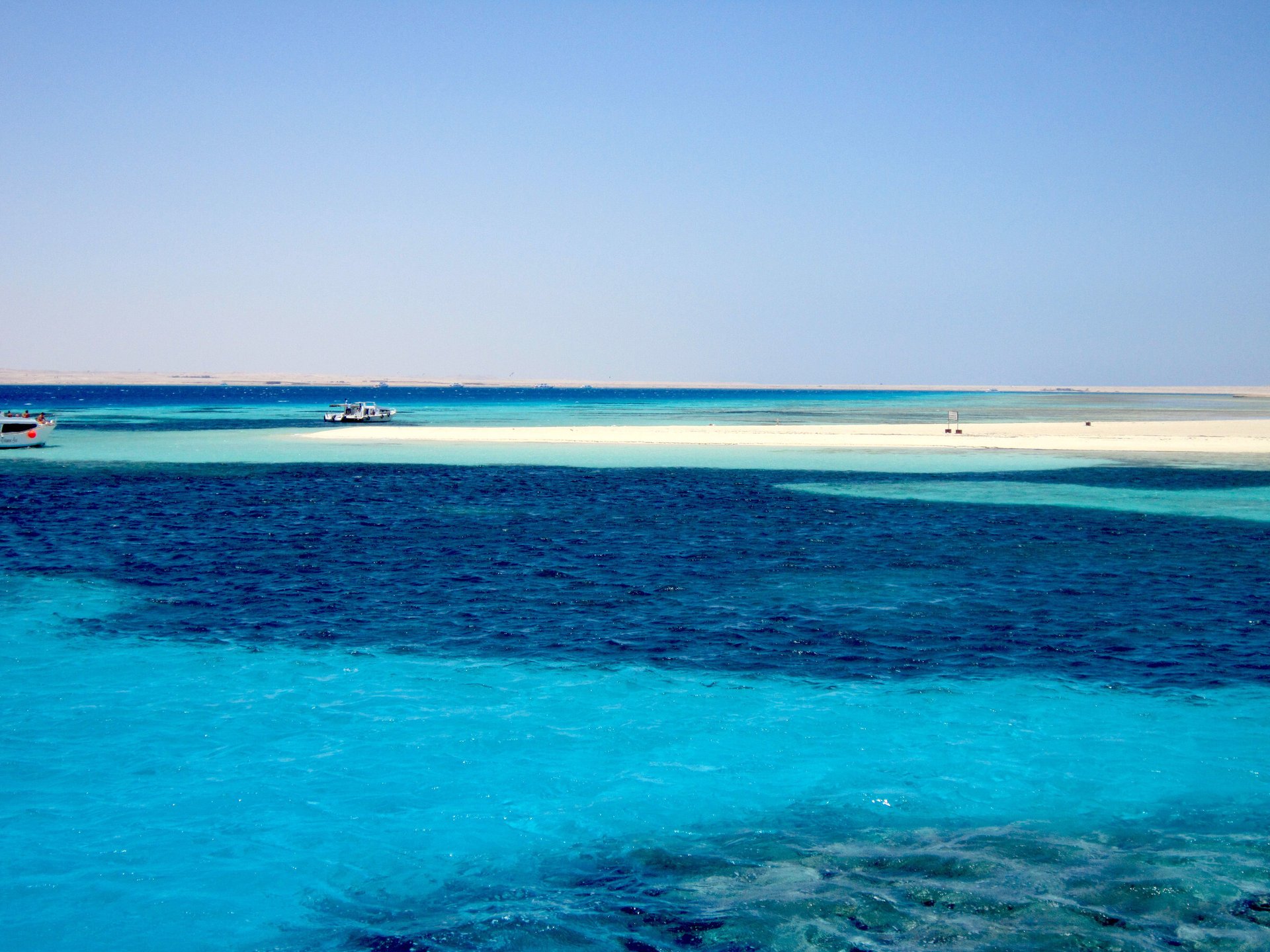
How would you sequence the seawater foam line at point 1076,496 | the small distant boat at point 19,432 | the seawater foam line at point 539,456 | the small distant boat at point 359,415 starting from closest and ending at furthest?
the seawater foam line at point 1076,496 < the seawater foam line at point 539,456 < the small distant boat at point 19,432 < the small distant boat at point 359,415

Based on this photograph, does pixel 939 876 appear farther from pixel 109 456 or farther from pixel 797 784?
pixel 109 456

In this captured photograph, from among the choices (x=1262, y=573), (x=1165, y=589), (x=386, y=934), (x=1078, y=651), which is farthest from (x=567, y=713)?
(x=1262, y=573)

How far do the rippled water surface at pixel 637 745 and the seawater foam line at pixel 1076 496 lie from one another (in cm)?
659

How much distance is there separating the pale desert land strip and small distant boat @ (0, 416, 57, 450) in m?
17.3

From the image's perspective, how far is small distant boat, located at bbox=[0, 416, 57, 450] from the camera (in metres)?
59.7

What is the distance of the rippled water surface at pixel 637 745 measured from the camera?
8.69 meters

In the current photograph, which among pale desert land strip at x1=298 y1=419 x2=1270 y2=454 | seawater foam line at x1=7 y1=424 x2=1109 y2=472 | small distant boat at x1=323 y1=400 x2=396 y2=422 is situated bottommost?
seawater foam line at x1=7 y1=424 x2=1109 y2=472

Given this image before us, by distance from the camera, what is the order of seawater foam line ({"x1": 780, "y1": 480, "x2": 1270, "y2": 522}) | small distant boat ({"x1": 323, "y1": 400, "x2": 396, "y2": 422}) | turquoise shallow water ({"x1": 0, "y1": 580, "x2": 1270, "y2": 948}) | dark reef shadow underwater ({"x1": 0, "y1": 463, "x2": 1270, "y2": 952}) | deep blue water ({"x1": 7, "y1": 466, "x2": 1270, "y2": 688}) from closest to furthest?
dark reef shadow underwater ({"x1": 0, "y1": 463, "x2": 1270, "y2": 952})
turquoise shallow water ({"x1": 0, "y1": 580, "x2": 1270, "y2": 948})
deep blue water ({"x1": 7, "y1": 466, "x2": 1270, "y2": 688})
seawater foam line ({"x1": 780, "y1": 480, "x2": 1270, "y2": 522})
small distant boat ({"x1": 323, "y1": 400, "x2": 396, "y2": 422})

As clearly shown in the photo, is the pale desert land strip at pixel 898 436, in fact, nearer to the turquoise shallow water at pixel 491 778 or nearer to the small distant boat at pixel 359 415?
the small distant boat at pixel 359 415

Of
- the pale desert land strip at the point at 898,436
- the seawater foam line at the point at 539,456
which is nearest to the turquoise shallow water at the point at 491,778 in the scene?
the seawater foam line at the point at 539,456

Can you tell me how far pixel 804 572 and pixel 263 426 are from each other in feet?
258

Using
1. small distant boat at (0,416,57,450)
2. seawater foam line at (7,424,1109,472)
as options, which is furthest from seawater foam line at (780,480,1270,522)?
small distant boat at (0,416,57,450)

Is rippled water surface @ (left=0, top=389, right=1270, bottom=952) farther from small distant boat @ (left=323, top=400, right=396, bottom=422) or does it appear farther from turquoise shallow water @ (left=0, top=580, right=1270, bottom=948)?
small distant boat @ (left=323, top=400, right=396, bottom=422)

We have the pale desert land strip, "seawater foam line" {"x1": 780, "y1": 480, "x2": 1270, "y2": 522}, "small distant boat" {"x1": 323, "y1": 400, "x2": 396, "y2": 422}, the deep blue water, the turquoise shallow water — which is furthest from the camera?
"small distant boat" {"x1": 323, "y1": 400, "x2": 396, "y2": 422}
